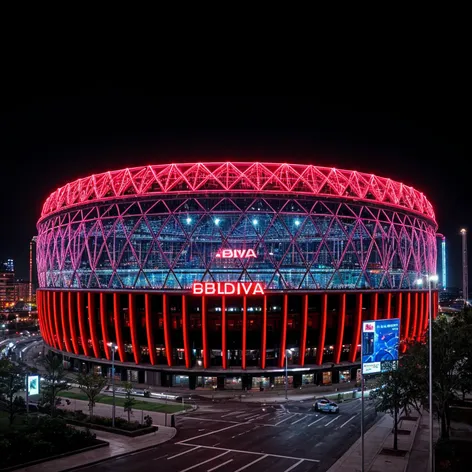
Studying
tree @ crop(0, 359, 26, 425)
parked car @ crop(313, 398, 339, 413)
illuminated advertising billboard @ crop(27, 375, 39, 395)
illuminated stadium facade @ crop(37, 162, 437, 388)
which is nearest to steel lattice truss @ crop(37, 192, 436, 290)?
illuminated stadium facade @ crop(37, 162, 437, 388)

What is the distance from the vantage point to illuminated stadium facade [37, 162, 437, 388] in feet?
253

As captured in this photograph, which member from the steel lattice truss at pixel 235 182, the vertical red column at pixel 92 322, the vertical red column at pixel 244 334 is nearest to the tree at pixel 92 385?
the vertical red column at pixel 244 334

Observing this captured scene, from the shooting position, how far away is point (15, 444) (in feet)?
134

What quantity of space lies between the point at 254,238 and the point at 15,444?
168 feet

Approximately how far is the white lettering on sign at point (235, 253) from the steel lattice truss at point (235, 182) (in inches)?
374

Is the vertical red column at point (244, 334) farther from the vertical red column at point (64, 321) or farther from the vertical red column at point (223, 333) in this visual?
the vertical red column at point (64, 321)

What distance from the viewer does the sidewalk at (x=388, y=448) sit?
128 feet

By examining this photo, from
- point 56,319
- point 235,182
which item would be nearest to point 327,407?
point 235,182

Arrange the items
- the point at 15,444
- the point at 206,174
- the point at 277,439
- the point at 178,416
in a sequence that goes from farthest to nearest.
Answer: the point at 206,174 → the point at 178,416 → the point at 277,439 → the point at 15,444

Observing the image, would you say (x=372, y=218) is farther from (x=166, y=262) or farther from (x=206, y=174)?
(x=166, y=262)

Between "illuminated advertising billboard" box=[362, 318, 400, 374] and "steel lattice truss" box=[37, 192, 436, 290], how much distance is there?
95.8 ft

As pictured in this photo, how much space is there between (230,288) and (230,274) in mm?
5083

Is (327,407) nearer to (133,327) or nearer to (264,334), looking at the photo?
(264,334)

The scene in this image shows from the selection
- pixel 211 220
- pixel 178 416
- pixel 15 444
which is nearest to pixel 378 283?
pixel 211 220
